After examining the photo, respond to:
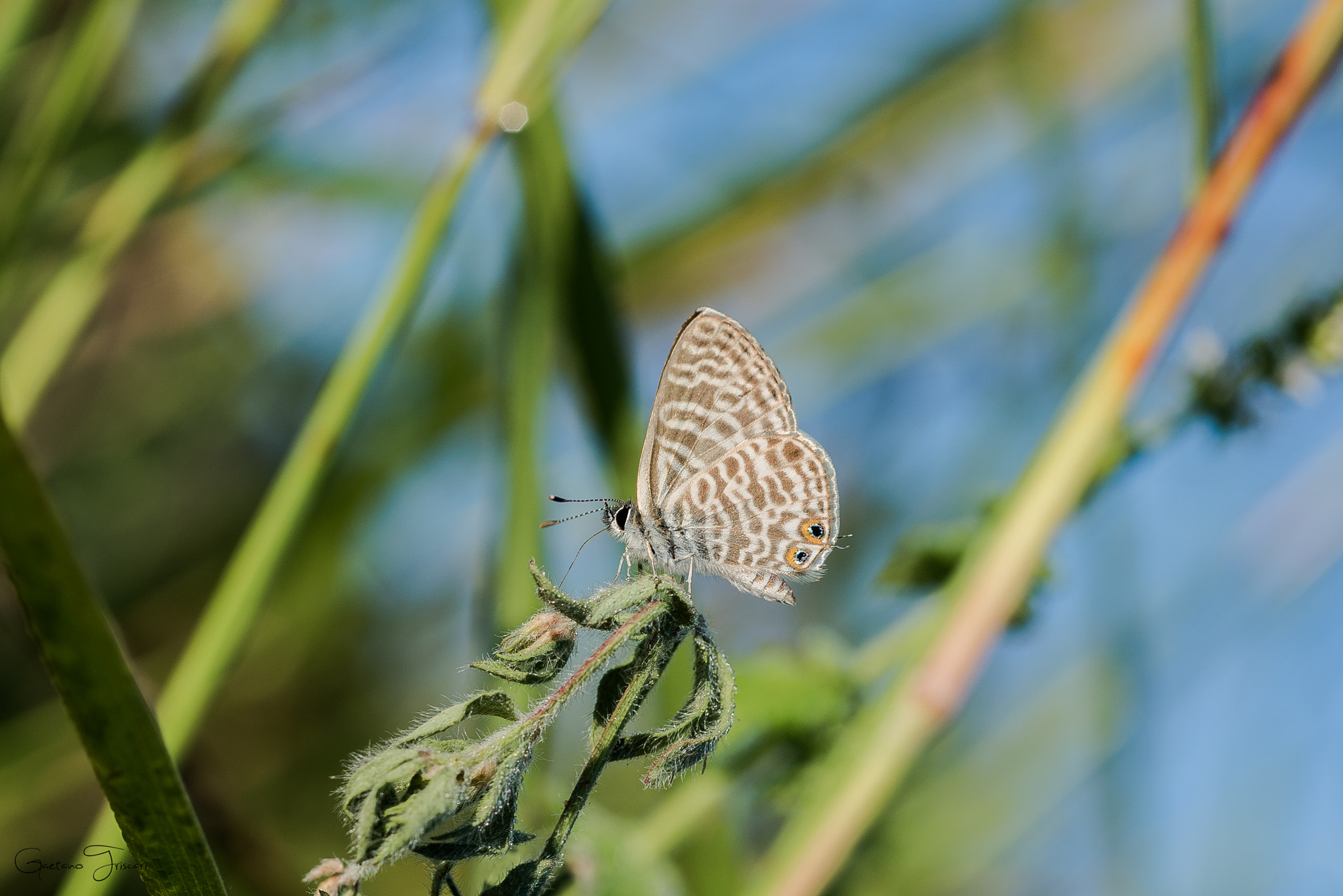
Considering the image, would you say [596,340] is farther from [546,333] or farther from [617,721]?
[617,721]

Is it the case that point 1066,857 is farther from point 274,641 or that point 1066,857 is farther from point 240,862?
point 274,641

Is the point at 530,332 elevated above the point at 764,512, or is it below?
above

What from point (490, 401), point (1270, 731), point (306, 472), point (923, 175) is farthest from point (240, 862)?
point (923, 175)

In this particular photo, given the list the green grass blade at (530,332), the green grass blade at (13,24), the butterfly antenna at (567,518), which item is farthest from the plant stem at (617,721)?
the green grass blade at (13,24)

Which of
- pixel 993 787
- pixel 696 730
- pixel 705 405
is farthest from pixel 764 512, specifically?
pixel 993 787

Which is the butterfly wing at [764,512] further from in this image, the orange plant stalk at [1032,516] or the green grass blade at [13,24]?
the green grass blade at [13,24]

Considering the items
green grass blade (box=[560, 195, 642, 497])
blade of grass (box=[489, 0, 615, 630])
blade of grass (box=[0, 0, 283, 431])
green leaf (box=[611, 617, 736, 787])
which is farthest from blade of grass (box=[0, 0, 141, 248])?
green leaf (box=[611, 617, 736, 787])

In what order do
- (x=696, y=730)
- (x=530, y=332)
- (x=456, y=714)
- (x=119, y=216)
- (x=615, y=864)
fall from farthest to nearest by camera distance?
(x=119, y=216)
(x=530, y=332)
(x=615, y=864)
(x=696, y=730)
(x=456, y=714)

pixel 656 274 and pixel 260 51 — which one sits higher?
pixel 260 51
